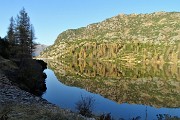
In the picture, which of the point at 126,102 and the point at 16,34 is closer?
the point at 126,102

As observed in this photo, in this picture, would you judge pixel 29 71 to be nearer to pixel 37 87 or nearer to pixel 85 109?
pixel 37 87

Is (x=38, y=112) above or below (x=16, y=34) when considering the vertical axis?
below

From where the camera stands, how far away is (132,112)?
1686 inches

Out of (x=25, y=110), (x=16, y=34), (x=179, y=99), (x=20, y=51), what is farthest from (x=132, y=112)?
(x=16, y=34)

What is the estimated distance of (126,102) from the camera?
50250mm

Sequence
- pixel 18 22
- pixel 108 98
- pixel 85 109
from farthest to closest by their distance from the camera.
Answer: pixel 18 22
pixel 108 98
pixel 85 109

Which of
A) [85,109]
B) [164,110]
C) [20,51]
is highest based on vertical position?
[20,51]

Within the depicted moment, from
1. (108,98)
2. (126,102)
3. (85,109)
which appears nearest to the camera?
(85,109)

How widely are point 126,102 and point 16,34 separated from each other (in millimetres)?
58385

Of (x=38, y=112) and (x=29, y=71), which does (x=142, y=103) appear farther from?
(x=38, y=112)

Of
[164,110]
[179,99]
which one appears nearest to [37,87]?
[164,110]

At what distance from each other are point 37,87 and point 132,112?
18083 mm

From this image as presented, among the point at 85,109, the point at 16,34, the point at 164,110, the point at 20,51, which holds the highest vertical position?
the point at 16,34

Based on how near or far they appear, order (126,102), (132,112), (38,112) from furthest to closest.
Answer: (126,102) → (132,112) → (38,112)
